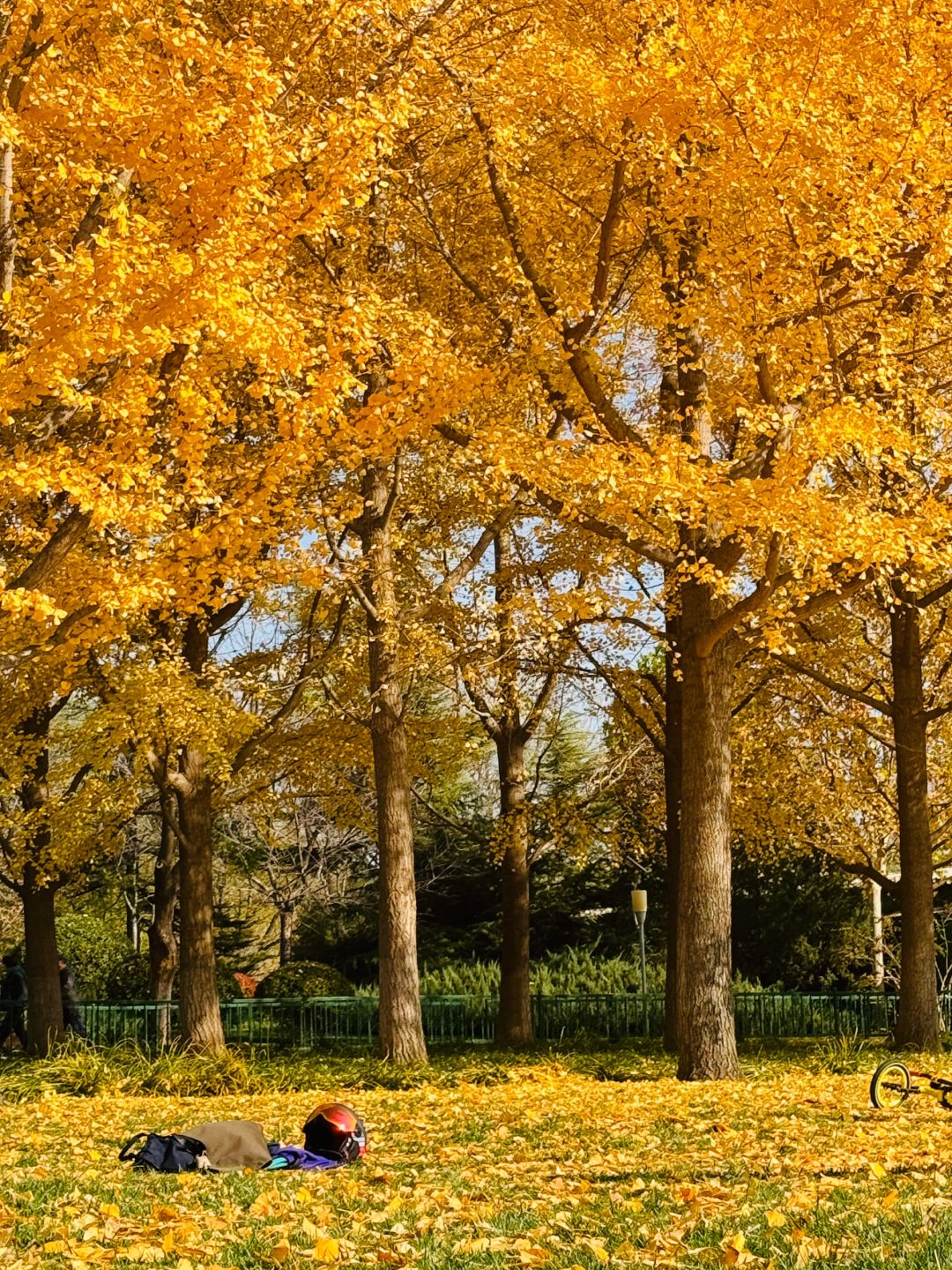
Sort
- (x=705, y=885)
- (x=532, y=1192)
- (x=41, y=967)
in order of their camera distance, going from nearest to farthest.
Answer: (x=532, y=1192) → (x=705, y=885) → (x=41, y=967)

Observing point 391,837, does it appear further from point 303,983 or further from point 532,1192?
point 303,983

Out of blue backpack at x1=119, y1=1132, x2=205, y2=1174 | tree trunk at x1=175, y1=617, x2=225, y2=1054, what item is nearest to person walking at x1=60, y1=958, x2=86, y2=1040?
tree trunk at x1=175, y1=617, x2=225, y2=1054

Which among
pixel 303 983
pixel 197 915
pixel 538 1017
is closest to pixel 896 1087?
pixel 197 915

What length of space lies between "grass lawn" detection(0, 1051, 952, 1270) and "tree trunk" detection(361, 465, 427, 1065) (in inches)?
143

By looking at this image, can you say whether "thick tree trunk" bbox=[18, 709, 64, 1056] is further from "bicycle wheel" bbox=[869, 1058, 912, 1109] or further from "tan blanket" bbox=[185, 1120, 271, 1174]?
"bicycle wheel" bbox=[869, 1058, 912, 1109]

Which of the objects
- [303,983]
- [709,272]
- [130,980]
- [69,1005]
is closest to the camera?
[709,272]

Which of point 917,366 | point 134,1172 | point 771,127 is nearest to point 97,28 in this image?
Answer: point 771,127

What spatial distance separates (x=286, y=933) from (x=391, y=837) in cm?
1460

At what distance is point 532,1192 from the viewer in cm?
541

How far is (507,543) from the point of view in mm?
18469

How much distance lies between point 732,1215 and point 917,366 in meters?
9.88

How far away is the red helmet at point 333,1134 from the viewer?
6.61 metres

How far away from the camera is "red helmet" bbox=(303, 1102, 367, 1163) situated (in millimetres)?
6605

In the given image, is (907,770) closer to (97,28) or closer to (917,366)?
(917,366)
